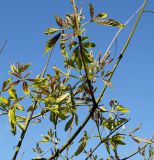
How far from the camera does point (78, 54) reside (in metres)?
1.89

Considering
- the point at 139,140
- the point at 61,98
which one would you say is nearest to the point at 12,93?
the point at 61,98

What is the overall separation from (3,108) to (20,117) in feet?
0.88

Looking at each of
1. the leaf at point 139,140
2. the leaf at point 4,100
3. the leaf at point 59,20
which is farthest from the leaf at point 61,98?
the leaf at point 139,140

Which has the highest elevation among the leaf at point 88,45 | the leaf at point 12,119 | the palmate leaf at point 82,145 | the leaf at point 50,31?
the leaf at point 88,45

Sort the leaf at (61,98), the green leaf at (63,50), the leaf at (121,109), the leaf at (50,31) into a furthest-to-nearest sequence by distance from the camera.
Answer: the leaf at (121,109) → the green leaf at (63,50) → the leaf at (61,98) → the leaf at (50,31)

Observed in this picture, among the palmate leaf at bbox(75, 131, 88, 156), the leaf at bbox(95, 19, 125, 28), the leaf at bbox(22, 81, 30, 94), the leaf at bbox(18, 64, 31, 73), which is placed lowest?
the palmate leaf at bbox(75, 131, 88, 156)

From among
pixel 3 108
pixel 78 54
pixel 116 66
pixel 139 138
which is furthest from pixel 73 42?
pixel 139 138

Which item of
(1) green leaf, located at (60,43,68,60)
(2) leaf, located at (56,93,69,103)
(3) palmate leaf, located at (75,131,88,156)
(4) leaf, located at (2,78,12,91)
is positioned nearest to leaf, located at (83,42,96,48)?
(1) green leaf, located at (60,43,68,60)

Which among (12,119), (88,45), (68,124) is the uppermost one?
(88,45)

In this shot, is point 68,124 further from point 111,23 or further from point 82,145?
point 111,23

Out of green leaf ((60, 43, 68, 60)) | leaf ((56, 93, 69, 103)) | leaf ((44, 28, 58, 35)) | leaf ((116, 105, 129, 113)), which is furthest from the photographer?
leaf ((116, 105, 129, 113))

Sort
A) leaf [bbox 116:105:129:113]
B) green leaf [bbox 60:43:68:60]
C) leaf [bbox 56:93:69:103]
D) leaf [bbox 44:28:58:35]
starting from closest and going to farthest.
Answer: leaf [bbox 44:28:58:35]
leaf [bbox 56:93:69:103]
green leaf [bbox 60:43:68:60]
leaf [bbox 116:105:129:113]

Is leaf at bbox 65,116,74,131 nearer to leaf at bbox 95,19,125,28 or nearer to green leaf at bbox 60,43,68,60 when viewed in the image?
green leaf at bbox 60,43,68,60

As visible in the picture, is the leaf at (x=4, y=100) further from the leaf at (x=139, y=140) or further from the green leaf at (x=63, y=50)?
the leaf at (x=139, y=140)
